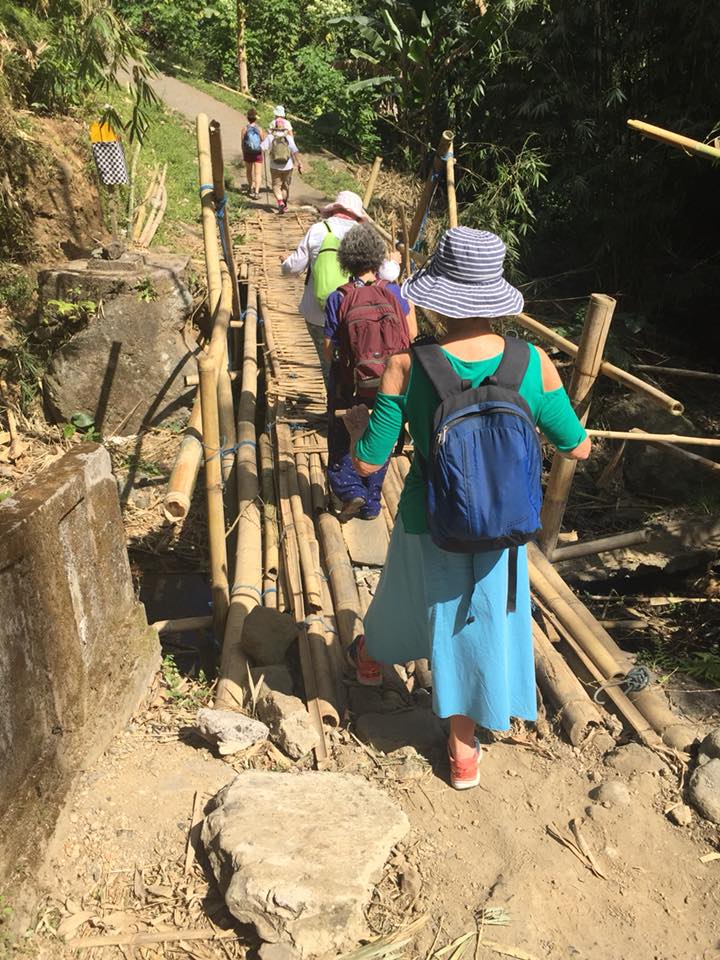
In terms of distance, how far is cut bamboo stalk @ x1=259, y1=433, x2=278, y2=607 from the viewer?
12.1ft

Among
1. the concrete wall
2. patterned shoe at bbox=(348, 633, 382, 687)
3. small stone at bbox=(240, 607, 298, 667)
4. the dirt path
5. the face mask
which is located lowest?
the dirt path

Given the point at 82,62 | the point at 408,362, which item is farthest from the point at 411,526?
the point at 82,62

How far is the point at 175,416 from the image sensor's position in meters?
6.94

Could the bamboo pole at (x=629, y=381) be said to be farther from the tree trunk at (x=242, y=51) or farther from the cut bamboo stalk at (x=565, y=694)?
the tree trunk at (x=242, y=51)

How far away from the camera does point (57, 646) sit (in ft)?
7.80

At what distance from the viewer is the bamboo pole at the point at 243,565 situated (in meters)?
3.12

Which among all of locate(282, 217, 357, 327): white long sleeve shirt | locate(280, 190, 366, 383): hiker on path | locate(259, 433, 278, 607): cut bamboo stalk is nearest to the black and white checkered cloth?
locate(282, 217, 357, 327): white long sleeve shirt

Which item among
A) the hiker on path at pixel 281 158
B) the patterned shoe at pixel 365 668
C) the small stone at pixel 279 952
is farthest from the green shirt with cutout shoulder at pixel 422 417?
the hiker on path at pixel 281 158

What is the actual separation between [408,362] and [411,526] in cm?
50

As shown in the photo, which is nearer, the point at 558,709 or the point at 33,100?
the point at 558,709

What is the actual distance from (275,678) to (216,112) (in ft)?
55.7

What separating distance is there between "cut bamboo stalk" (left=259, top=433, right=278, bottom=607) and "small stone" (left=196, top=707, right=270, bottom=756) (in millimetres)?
892

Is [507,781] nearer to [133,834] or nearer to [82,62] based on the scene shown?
[133,834]

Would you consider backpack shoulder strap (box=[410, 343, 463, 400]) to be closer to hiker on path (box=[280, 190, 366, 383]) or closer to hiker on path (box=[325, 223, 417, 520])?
hiker on path (box=[325, 223, 417, 520])
